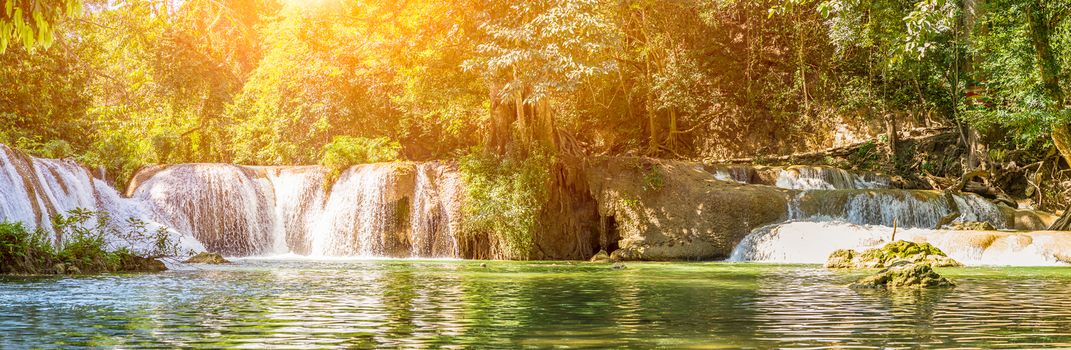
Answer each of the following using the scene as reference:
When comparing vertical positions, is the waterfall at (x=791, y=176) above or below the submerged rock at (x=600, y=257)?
above

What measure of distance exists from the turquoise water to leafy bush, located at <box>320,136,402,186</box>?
13.9m

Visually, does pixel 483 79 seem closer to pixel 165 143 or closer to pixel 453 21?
pixel 453 21

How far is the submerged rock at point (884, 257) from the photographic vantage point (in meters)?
16.6

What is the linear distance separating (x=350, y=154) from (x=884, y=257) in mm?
15357

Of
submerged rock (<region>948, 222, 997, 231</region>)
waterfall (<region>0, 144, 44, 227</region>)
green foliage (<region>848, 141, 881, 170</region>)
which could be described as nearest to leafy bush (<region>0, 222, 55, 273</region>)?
waterfall (<region>0, 144, 44, 227</region>)

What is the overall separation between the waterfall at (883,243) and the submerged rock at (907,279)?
26.3 feet

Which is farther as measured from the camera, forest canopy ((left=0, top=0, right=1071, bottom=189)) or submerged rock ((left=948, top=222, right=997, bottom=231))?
forest canopy ((left=0, top=0, right=1071, bottom=189))

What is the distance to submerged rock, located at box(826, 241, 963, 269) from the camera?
16.6 metres

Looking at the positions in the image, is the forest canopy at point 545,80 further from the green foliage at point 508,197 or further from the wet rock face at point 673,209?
the wet rock face at point 673,209

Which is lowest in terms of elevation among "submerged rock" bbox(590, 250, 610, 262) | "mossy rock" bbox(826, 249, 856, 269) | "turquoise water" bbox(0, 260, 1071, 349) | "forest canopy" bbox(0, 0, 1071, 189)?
"turquoise water" bbox(0, 260, 1071, 349)

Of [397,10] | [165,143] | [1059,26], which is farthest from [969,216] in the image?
[165,143]

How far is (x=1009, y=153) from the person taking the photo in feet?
91.5

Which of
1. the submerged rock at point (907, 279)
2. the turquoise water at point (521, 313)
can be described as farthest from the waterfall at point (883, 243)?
the submerged rock at point (907, 279)

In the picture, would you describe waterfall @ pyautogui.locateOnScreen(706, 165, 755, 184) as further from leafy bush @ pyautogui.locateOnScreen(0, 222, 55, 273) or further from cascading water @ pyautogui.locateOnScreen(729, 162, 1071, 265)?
leafy bush @ pyautogui.locateOnScreen(0, 222, 55, 273)
